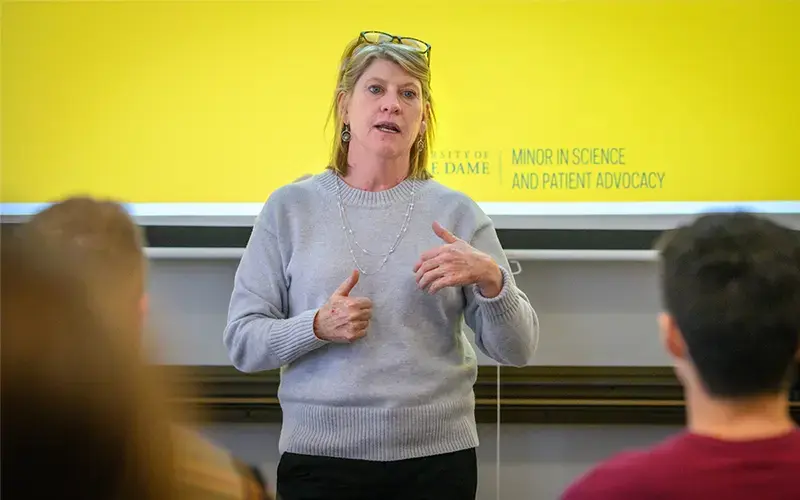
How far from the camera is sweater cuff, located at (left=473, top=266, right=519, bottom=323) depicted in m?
1.25

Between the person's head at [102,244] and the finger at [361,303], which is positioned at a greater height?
the person's head at [102,244]

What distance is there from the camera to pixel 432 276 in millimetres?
1210

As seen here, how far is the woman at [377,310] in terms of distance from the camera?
48.9 inches

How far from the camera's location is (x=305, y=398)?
1278mm

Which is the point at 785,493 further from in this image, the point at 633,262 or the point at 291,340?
the point at 633,262

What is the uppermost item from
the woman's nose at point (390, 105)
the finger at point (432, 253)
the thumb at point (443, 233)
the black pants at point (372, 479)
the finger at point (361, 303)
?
the woman's nose at point (390, 105)

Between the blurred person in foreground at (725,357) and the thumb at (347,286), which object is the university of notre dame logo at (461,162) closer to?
the thumb at (347,286)

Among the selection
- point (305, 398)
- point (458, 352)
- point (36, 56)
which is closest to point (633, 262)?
point (458, 352)

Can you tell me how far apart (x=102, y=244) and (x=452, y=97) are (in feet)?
5.15

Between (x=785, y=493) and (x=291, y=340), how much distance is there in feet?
2.56

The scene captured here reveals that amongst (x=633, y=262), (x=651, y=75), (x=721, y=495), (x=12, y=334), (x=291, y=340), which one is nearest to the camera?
(x=12, y=334)

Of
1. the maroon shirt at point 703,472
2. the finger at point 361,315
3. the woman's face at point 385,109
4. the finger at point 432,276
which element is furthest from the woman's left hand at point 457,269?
the maroon shirt at point 703,472

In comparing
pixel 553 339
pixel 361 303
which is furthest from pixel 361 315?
pixel 553 339

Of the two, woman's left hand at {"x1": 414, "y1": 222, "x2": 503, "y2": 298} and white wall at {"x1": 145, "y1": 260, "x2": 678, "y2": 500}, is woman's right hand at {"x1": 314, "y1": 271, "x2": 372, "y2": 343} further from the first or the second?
white wall at {"x1": 145, "y1": 260, "x2": 678, "y2": 500}
